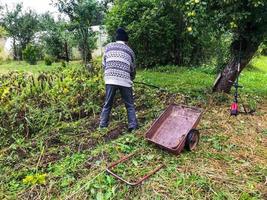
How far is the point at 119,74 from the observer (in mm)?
4867

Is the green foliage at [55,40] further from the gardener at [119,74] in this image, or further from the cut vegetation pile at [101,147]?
the gardener at [119,74]

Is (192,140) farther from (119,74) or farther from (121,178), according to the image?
(119,74)

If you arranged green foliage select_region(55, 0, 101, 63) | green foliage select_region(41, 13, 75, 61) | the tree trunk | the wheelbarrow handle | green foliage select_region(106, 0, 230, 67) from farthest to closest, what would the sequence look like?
green foliage select_region(41, 13, 75, 61)
green foliage select_region(55, 0, 101, 63)
green foliage select_region(106, 0, 230, 67)
the tree trunk
the wheelbarrow handle

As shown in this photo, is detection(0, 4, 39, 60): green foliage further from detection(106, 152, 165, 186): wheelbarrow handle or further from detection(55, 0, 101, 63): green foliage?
detection(106, 152, 165, 186): wheelbarrow handle

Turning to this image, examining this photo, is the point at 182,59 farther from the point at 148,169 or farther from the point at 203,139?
the point at 148,169

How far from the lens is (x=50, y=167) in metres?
3.98

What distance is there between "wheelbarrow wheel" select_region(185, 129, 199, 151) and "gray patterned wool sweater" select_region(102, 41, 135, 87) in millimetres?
1317

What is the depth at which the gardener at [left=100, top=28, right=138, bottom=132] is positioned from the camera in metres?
4.88

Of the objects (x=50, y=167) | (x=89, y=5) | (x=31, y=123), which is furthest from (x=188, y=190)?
(x=89, y=5)

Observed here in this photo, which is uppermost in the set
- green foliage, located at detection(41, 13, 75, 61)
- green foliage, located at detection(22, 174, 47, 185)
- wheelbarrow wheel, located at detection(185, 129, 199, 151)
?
green foliage, located at detection(41, 13, 75, 61)

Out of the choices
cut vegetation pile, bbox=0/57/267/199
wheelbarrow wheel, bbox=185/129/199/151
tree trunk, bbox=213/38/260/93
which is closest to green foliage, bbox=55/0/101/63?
cut vegetation pile, bbox=0/57/267/199

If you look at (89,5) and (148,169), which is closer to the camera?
(148,169)

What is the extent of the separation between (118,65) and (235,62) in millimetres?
2759

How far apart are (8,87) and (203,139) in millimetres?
3662
